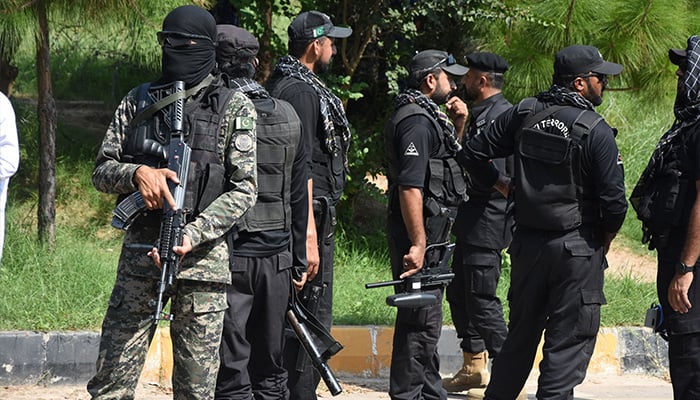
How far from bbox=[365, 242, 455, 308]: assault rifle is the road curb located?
4.20 ft

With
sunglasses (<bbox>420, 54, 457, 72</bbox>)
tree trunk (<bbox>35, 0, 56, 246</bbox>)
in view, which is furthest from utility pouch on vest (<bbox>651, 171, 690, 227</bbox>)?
tree trunk (<bbox>35, 0, 56, 246</bbox>)

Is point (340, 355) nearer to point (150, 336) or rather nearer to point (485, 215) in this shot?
point (485, 215)

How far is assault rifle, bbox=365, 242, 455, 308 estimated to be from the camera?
4996 mm

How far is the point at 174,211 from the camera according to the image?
3.67 meters

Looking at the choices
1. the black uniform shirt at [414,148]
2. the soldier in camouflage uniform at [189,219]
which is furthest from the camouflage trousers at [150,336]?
the black uniform shirt at [414,148]

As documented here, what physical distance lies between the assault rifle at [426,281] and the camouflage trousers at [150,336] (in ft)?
4.37

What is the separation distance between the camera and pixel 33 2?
662 centimetres

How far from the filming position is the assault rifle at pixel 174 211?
3611 millimetres

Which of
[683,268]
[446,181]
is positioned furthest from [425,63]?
[683,268]

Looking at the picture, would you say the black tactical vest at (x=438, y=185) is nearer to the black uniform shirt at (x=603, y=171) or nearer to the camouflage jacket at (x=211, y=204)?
the black uniform shirt at (x=603, y=171)

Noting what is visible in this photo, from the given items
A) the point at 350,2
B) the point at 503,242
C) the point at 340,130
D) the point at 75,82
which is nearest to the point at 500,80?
the point at 503,242

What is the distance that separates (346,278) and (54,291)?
2190 mm

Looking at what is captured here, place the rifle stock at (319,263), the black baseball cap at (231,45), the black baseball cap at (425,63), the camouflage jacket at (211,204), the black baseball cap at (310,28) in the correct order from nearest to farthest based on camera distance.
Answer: the camouflage jacket at (211,204) → the black baseball cap at (231,45) → the rifle stock at (319,263) → the black baseball cap at (310,28) → the black baseball cap at (425,63)

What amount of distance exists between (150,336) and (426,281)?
66.7 inches
